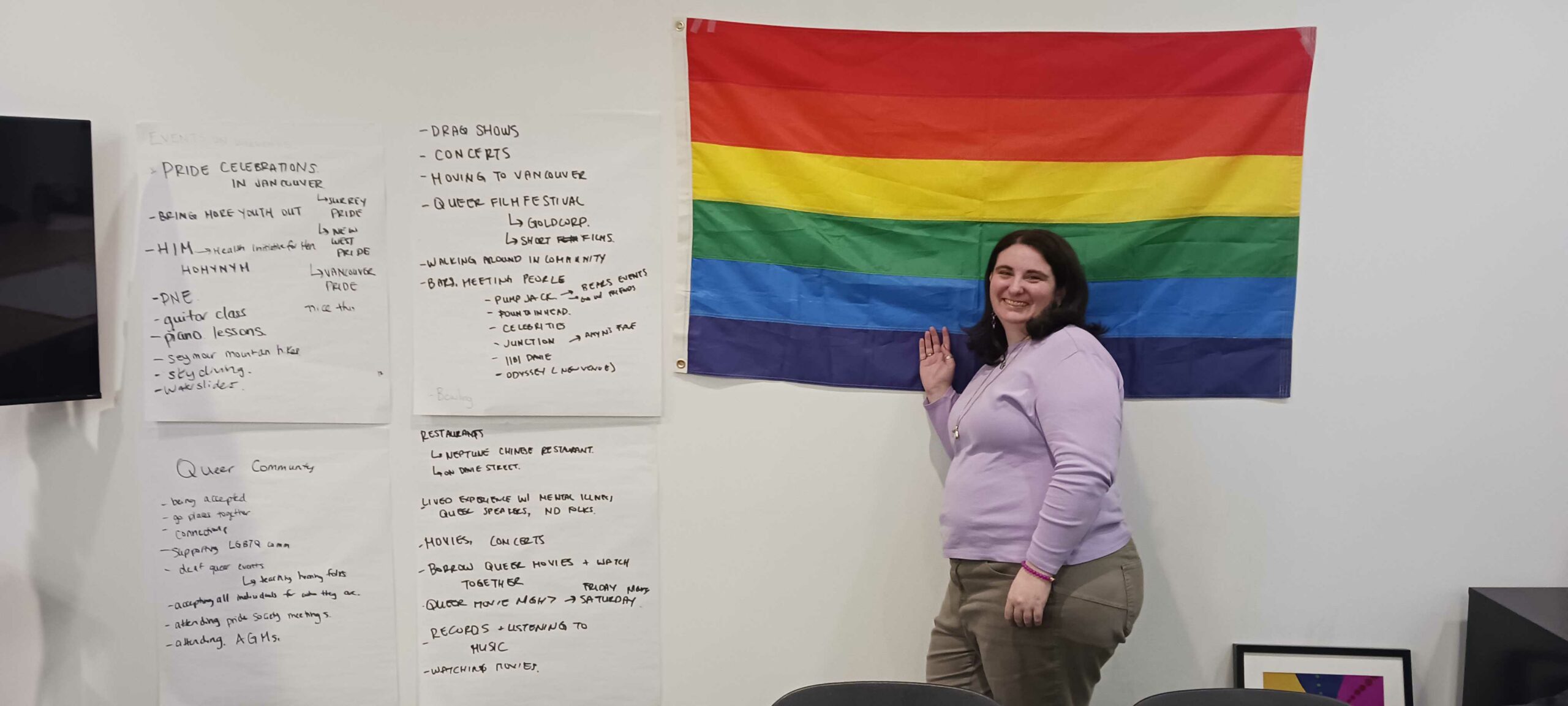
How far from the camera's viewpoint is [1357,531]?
203cm

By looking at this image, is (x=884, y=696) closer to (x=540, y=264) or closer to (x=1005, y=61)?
(x=540, y=264)

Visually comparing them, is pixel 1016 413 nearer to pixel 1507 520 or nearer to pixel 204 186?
pixel 1507 520

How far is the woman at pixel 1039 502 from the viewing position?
65.1 inches

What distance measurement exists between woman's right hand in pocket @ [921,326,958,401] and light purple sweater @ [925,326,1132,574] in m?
0.12

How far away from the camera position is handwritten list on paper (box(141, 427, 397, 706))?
6.95 ft

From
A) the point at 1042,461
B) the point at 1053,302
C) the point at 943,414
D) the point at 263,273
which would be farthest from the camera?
the point at 263,273

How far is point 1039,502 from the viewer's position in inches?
68.1

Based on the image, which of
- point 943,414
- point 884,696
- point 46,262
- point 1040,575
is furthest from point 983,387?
point 46,262

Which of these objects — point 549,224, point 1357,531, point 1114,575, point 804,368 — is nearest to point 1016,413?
point 1114,575

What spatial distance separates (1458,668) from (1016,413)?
128 centimetres

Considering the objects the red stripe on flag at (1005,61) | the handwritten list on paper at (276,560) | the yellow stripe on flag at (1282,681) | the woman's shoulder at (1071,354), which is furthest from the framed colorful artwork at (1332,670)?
the handwritten list on paper at (276,560)

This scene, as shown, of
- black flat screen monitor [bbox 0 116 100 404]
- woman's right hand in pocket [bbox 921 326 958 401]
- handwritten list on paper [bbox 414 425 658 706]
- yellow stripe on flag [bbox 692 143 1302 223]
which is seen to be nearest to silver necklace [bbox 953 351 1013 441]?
woman's right hand in pocket [bbox 921 326 958 401]

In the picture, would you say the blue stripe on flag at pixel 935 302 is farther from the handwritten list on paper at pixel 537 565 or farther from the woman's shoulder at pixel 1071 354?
the handwritten list on paper at pixel 537 565

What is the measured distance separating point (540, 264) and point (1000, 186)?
1058 mm
